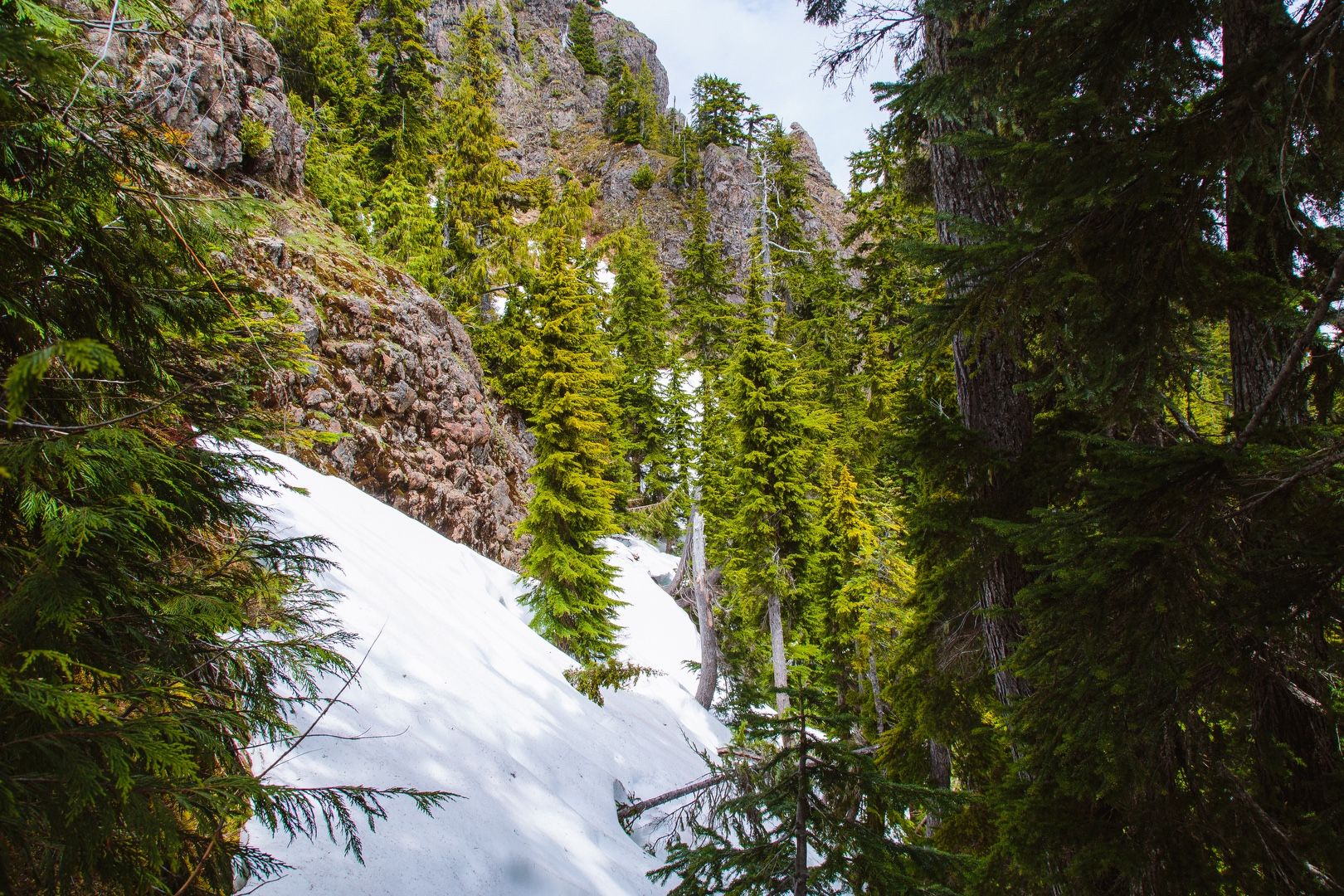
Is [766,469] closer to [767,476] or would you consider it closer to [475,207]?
[767,476]

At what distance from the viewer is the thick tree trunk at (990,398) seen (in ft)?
13.4

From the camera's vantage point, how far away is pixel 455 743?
4.94 metres

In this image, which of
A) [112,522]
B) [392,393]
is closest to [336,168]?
[392,393]

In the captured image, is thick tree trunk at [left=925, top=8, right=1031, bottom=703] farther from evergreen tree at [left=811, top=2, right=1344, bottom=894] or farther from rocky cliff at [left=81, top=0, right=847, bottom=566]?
rocky cliff at [left=81, top=0, right=847, bottom=566]

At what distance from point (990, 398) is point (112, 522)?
15.8ft

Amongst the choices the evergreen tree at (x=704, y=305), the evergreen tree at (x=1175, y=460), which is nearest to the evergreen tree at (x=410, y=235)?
the evergreen tree at (x=704, y=305)

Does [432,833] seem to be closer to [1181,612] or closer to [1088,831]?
[1088,831]

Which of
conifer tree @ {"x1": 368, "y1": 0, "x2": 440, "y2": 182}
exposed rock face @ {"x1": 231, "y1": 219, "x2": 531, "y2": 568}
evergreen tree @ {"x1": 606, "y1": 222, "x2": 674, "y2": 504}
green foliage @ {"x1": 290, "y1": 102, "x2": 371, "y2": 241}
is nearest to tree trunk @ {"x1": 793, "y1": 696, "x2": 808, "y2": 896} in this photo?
exposed rock face @ {"x1": 231, "y1": 219, "x2": 531, "y2": 568}

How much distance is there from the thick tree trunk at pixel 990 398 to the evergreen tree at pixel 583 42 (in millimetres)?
71769

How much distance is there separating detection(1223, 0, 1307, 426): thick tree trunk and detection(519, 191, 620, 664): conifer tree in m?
10.4

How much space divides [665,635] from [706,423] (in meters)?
6.67

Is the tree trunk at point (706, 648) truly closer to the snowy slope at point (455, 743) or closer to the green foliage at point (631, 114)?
the snowy slope at point (455, 743)

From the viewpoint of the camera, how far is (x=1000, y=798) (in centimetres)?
262

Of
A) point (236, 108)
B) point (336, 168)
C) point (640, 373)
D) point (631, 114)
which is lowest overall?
point (236, 108)
